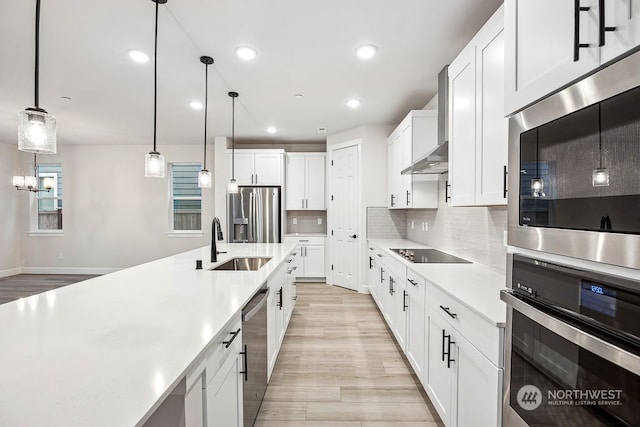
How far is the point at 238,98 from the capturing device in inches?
147

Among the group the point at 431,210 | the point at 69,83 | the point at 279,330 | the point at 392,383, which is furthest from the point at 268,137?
the point at 392,383

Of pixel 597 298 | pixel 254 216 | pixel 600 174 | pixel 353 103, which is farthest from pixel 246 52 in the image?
pixel 254 216

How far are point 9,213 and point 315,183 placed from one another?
658cm

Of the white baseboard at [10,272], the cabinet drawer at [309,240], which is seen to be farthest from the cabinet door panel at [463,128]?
the white baseboard at [10,272]

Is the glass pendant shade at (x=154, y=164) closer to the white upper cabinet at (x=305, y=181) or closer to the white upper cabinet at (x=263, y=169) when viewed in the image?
the white upper cabinet at (x=263, y=169)

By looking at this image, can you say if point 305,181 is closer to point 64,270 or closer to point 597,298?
point 597,298

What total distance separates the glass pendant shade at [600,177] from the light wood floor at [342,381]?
1.87 m

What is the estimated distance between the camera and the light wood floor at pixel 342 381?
201cm

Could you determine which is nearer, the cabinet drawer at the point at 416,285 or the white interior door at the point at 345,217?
the cabinet drawer at the point at 416,285

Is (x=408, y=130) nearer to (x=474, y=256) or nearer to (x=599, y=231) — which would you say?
(x=474, y=256)

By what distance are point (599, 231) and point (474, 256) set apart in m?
2.03

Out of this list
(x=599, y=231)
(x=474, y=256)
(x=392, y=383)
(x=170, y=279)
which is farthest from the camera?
(x=474, y=256)

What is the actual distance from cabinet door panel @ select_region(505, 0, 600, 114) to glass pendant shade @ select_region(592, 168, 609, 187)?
0.87 feet

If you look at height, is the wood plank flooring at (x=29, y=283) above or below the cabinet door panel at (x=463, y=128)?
below
